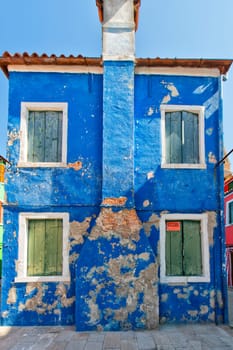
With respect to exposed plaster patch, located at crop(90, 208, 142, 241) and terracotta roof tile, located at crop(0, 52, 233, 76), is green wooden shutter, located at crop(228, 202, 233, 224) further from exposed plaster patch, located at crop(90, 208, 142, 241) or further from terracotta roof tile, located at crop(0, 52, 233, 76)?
exposed plaster patch, located at crop(90, 208, 142, 241)

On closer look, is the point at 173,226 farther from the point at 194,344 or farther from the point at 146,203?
the point at 194,344

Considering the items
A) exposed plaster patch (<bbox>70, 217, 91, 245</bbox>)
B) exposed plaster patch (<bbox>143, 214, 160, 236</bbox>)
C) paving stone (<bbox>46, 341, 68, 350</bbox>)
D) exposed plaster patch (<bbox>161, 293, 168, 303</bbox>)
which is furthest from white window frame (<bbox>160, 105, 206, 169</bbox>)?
paving stone (<bbox>46, 341, 68, 350</bbox>)

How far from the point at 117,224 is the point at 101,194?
31.3 inches

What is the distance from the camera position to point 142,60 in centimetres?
700

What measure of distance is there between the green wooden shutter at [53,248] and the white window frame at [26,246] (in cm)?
13

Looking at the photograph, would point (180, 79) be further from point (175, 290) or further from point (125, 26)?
point (175, 290)

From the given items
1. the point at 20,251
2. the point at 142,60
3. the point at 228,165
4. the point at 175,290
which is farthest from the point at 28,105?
the point at 228,165

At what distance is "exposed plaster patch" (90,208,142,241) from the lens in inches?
249

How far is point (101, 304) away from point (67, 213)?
6.79ft

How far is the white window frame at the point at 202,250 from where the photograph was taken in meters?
6.53

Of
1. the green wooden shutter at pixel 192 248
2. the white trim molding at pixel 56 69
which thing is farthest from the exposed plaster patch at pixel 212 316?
the white trim molding at pixel 56 69

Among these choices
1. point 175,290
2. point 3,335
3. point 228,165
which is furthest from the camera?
point 228,165

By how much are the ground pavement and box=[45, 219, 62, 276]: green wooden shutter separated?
1206 mm

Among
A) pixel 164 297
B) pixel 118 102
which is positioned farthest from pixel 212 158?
pixel 164 297
